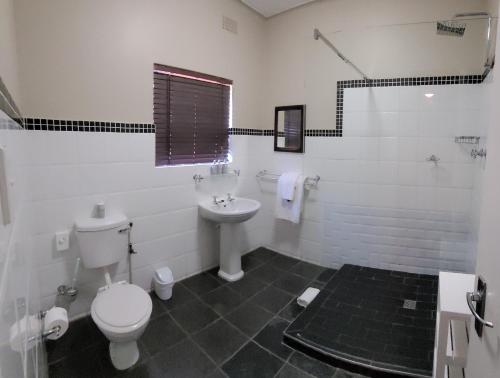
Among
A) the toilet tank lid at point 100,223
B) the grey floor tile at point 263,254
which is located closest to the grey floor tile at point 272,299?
the grey floor tile at point 263,254

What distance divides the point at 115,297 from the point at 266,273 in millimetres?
1615

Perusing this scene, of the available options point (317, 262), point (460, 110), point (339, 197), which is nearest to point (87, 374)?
point (317, 262)

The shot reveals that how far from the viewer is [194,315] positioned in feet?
7.63

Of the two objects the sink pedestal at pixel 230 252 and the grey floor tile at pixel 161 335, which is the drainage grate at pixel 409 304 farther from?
the grey floor tile at pixel 161 335

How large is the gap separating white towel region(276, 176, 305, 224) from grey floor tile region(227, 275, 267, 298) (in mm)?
809

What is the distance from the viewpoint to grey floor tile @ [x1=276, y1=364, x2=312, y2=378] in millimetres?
1738

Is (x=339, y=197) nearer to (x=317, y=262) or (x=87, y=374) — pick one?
(x=317, y=262)

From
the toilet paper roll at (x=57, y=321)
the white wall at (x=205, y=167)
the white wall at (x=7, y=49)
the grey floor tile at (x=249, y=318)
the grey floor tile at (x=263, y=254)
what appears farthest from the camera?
the grey floor tile at (x=263, y=254)

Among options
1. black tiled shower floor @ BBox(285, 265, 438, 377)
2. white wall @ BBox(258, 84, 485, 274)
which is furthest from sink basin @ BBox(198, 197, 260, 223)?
black tiled shower floor @ BBox(285, 265, 438, 377)

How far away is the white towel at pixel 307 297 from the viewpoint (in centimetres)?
246

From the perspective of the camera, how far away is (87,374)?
172 centimetres

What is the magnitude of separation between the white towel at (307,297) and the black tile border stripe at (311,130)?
1.58 metres

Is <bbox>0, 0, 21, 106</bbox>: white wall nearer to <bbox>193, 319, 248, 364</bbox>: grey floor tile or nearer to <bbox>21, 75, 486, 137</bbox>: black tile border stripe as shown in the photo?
<bbox>21, 75, 486, 137</bbox>: black tile border stripe

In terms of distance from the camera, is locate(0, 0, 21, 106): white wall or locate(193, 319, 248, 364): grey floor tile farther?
locate(193, 319, 248, 364): grey floor tile
